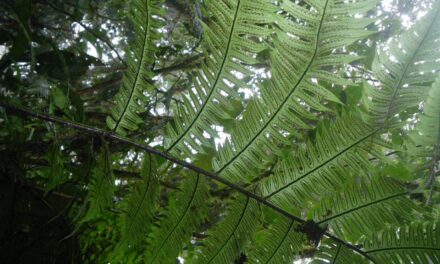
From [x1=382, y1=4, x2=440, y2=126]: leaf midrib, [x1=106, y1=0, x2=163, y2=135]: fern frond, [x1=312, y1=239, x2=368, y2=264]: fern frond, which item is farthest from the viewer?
[x1=312, y1=239, x2=368, y2=264]: fern frond

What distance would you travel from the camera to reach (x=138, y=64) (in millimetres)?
941

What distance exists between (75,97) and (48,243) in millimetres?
566

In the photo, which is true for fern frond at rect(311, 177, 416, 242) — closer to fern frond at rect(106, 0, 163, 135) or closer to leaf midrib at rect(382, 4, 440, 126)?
leaf midrib at rect(382, 4, 440, 126)

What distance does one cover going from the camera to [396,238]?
1002 mm

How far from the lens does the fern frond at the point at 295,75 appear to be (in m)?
0.75

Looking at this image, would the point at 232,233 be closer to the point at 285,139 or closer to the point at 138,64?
the point at 285,139

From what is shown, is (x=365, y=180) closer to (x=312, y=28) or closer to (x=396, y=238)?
(x=396, y=238)

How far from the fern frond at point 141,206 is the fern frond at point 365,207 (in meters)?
0.43

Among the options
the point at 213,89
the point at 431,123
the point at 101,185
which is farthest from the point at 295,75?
the point at 101,185

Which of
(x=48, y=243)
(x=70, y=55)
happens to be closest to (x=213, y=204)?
(x=48, y=243)

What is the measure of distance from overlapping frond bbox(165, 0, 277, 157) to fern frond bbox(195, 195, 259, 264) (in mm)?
200

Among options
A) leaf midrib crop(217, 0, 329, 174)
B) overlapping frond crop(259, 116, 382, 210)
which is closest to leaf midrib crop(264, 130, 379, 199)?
overlapping frond crop(259, 116, 382, 210)

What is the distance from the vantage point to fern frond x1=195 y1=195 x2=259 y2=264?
105cm

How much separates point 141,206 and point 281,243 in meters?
0.39
